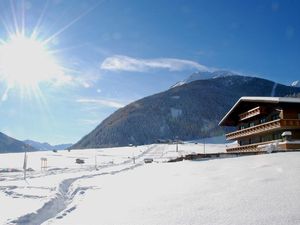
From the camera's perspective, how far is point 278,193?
1081 cm

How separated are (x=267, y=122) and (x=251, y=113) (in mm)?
4290

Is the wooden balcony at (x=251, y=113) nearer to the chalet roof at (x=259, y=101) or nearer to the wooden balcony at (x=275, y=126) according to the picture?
the chalet roof at (x=259, y=101)

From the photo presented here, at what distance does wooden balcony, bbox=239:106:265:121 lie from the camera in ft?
127

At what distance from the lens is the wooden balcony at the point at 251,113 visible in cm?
3869

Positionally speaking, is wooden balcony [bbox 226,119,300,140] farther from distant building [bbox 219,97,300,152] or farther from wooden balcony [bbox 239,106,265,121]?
wooden balcony [bbox 239,106,265,121]

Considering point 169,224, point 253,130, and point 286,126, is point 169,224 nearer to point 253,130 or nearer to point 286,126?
point 286,126

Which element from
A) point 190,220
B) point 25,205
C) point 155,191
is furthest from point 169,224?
point 25,205

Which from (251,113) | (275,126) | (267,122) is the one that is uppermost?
(251,113)

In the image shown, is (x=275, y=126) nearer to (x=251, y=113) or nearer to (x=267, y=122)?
(x=267, y=122)

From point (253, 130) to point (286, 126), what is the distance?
7839 mm

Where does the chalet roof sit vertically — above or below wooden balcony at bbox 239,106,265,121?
above

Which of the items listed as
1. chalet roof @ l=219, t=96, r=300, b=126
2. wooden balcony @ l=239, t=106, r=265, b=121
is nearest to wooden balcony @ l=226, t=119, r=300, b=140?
wooden balcony @ l=239, t=106, r=265, b=121

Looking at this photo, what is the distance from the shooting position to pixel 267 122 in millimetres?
37469

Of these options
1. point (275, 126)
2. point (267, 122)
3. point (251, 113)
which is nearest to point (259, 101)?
point (267, 122)
